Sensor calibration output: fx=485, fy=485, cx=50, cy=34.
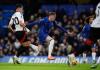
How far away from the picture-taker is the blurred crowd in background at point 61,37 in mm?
21578

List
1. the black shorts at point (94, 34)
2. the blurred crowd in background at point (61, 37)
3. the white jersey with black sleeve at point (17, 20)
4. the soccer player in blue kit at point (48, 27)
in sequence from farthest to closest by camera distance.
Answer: the blurred crowd in background at point (61, 37), the white jersey with black sleeve at point (17, 20), the soccer player in blue kit at point (48, 27), the black shorts at point (94, 34)

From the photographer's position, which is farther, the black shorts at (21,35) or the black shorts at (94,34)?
the black shorts at (21,35)

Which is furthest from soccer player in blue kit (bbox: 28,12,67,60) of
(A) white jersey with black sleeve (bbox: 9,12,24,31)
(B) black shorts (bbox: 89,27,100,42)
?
(B) black shorts (bbox: 89,27,100,42)

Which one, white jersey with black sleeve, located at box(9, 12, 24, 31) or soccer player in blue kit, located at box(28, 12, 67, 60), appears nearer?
soccer player in blue kit, located at box(28, 12, 67, 60)

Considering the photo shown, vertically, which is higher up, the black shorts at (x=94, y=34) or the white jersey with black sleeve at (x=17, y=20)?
the white jersey with black sleeve at (x=17, y=20)

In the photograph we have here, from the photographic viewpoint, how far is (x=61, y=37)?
22.2m

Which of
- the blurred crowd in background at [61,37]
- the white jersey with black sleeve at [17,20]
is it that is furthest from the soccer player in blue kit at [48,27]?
the blurred crowd in background at [61,37]

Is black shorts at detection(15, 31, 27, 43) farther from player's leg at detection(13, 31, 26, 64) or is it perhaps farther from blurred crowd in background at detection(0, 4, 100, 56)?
blurred crowd in background at detection(0, 4, 100, 56)

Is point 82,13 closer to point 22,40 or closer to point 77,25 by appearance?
point 77,25

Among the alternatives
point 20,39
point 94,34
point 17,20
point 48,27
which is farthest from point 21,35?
point 94,34

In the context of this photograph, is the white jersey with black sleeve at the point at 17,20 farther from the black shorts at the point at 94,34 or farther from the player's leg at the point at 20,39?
the black shorts at the point at 94,34

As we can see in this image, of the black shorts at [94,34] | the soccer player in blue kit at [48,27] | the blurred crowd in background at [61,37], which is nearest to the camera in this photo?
the black shorts at [94,34]

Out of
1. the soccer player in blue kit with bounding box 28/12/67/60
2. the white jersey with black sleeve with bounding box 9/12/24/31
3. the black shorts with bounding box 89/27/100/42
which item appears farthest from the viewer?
the white jersey with black sleeve with bounding box 9/12/24/31

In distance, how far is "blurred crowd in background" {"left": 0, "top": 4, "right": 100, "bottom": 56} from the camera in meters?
21.6
